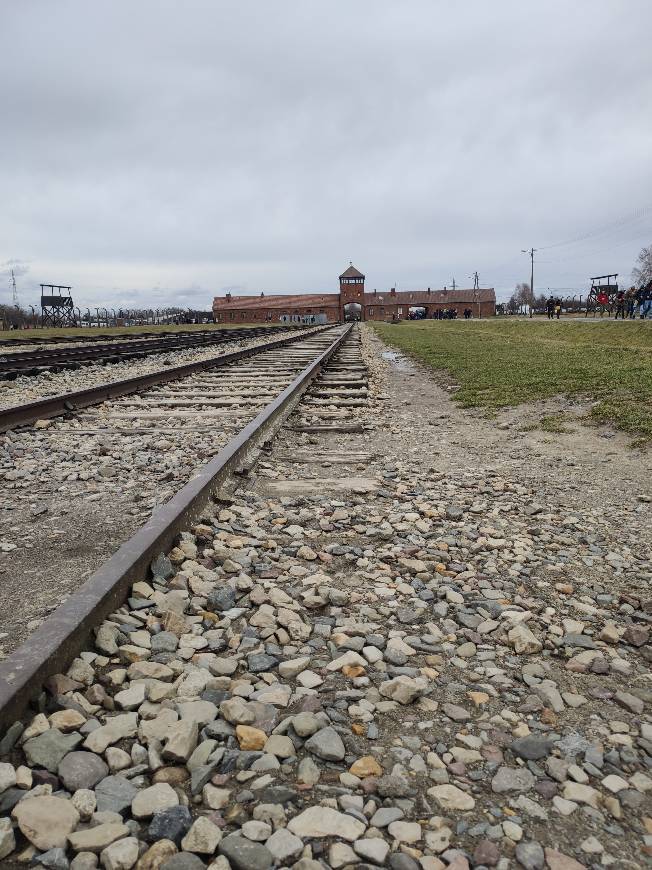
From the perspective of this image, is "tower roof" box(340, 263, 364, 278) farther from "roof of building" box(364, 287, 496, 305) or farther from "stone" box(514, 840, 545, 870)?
"stone" box(514, 840, 545, 870)

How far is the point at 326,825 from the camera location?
4.71ft

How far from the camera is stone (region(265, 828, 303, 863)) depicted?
135cm

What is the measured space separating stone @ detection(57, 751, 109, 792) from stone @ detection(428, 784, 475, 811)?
2.90 feet

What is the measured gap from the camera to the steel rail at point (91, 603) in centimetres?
172

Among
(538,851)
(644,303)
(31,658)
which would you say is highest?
(644,303)

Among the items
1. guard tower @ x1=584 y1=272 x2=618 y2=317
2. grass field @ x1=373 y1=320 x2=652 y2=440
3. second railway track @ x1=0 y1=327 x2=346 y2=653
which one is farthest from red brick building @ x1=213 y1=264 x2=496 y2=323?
second railway track @ x1=0 y1=327 x2=346 y2=653

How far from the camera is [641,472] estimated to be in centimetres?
472

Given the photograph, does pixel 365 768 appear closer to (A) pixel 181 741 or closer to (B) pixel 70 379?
(A) pixel 181 741

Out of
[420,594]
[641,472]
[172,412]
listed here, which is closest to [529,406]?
[641,472]

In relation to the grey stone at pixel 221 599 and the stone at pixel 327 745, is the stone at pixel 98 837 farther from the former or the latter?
the grey stone at pixel 221 599

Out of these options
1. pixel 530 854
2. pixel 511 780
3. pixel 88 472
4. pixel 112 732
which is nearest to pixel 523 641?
pixel 511 780

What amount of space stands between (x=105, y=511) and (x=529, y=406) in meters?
6.05

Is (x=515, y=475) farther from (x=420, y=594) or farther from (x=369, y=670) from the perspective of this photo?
(x=369, y=670)

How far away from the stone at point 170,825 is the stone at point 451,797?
625 millimetres
